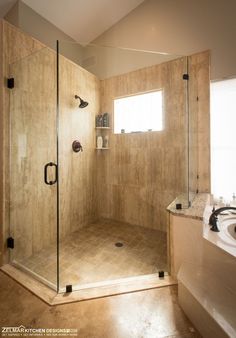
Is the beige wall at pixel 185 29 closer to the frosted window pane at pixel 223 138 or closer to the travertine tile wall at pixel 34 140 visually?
the frosted window pane at pixel 223 138

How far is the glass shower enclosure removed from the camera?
6.31 feet

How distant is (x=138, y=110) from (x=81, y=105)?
846 mm

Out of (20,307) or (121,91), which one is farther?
(121,91)

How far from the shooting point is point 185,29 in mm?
2330

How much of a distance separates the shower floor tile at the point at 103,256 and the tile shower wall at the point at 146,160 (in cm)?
31

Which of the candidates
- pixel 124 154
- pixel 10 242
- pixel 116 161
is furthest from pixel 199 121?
pixel 10 242

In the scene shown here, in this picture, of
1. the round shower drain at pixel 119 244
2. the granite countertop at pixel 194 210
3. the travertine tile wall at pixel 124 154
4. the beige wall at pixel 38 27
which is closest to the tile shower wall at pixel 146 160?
the travertine tile wall at pixel 124 154

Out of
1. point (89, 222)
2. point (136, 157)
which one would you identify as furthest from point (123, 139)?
point (89, 222)

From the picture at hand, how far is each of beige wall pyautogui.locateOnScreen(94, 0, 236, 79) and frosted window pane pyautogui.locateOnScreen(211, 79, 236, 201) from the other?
18 cm

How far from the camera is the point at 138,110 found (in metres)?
2.79

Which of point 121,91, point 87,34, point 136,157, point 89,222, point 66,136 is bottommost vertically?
point 89,222

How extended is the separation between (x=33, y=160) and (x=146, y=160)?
4.91 feet

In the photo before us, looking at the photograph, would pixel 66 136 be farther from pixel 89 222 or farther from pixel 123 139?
pixel 89 222

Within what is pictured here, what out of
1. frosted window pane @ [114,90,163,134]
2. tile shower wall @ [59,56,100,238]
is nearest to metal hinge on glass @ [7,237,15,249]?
tile shower wall @ [59,56,100,238]
